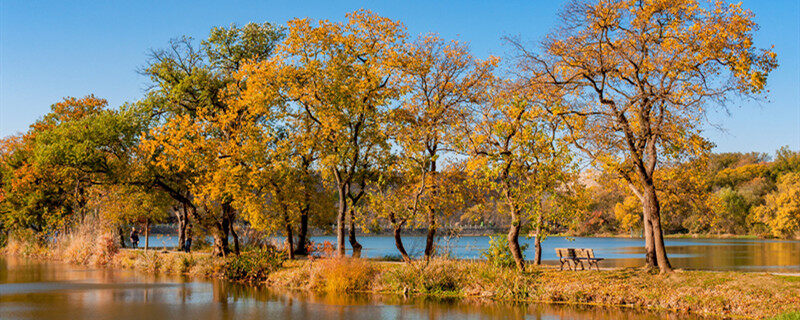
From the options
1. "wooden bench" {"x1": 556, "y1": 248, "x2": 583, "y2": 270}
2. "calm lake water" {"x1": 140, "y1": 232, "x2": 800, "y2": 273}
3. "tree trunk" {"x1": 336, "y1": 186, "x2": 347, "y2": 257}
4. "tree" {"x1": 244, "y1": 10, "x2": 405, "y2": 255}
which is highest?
"tree" {"x1": 244, "y1": 10, "x2": 405, "y2": 255}

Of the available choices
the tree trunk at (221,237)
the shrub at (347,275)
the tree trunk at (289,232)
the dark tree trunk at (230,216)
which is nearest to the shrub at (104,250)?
the tree trunk at (221,237)

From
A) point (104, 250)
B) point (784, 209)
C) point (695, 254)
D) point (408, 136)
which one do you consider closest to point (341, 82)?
point (408, 136)

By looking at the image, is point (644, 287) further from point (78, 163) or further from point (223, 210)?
point (78, 163)

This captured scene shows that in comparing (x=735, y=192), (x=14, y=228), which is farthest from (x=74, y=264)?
(x=735, y=192)

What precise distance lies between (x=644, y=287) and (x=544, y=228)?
172 inches

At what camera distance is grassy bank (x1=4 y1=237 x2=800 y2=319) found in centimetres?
1925

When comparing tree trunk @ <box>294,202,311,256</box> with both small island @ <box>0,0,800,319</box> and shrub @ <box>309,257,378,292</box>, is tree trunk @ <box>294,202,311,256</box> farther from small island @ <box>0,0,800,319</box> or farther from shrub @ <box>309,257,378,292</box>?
shrub @ <box>309,257,378,292</box>

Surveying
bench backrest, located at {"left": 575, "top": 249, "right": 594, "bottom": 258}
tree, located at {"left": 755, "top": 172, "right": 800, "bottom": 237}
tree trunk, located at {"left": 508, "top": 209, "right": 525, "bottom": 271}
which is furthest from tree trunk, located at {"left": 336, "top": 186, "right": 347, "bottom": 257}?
tree, located at {"left": 755, "top": 172, "right": 800, "bottom": 237}

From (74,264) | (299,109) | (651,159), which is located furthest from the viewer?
(74,264)

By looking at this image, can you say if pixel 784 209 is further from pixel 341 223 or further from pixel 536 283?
pixel 536 283

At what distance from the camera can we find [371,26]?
3036cm

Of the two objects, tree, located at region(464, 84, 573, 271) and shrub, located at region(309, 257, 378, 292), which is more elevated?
tree, located at region(464, 84, 573, 271)

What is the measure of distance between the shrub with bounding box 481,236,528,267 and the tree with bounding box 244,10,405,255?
24.6 feet

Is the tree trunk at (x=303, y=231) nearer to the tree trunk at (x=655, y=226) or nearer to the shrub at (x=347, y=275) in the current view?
the shrub at (x=347, y=275)
